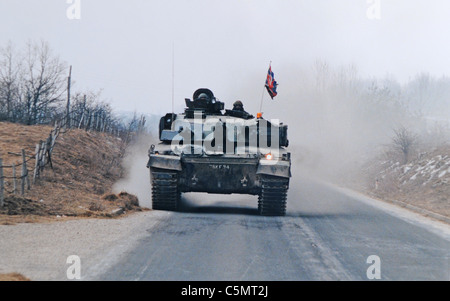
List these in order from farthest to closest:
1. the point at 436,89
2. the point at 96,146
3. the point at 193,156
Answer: the point at 436,89 < the point at 96,146 < the point at 193,156

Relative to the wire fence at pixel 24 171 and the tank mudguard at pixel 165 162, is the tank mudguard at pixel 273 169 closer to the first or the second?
the tank mudguard at pixel 165 162

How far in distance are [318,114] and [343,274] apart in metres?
52.6

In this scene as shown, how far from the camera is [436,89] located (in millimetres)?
83250

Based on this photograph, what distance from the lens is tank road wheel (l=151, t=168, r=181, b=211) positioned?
15.6 metres

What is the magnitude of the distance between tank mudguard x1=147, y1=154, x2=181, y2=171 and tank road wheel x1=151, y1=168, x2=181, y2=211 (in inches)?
6.6

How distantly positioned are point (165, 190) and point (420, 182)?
13590 millimetres

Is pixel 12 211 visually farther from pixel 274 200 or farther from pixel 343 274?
pixel 343 274

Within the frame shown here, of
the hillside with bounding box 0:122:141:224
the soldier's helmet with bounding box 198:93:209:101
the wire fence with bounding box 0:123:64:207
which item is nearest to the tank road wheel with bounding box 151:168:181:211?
the hillside with bounding box 0:122:141:224

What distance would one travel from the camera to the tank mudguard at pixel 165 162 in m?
15.5

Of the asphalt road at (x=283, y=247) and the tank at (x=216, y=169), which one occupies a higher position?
the tank at (x=216, y=169)

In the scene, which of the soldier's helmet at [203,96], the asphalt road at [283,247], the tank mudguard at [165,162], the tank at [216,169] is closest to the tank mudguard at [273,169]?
the tank at [216,169]

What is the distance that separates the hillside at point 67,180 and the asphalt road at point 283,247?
196 centimetres

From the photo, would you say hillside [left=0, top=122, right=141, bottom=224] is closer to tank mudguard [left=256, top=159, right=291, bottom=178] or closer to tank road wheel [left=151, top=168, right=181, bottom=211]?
tank road wheel [left=151, top=168, right=181, bottom=211]

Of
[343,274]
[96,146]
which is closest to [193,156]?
[343,274]
